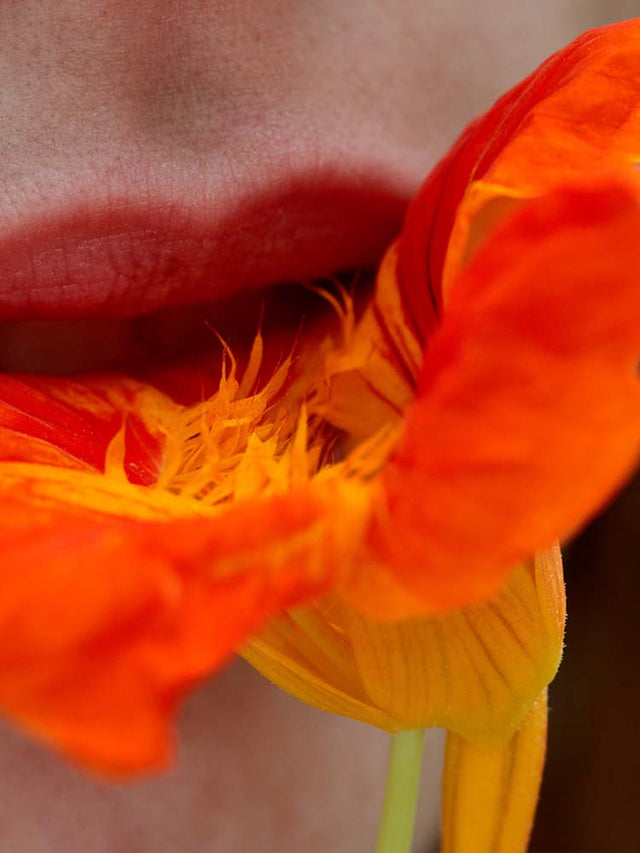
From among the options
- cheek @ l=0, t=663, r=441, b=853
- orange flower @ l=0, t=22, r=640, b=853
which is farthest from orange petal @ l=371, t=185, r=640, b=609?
cheek @ l=0, t=663, r=441, b=853

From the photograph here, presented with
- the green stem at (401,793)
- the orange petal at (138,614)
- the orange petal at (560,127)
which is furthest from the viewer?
the green stem at (401,793)

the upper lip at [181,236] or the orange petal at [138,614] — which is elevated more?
the orange petal at [138,614]

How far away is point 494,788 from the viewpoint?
46cm

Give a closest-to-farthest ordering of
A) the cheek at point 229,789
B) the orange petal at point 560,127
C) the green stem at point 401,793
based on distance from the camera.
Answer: the orange petal at point 560,127 → the green stem at point 401,793 → the cheek at point 229,789

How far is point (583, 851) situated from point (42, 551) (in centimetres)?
77

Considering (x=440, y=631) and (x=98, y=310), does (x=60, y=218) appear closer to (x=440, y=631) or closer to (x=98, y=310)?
(x=98, y=310)

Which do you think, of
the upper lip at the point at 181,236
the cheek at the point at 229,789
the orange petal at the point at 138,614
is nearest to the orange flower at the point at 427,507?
the orange petal at the point at 138,614

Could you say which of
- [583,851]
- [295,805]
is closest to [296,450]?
[295,805]

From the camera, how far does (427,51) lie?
23.0 inches

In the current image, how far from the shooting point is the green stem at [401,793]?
0.44 meters

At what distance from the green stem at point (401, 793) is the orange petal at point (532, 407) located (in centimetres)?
21

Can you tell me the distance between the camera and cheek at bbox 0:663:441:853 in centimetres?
61

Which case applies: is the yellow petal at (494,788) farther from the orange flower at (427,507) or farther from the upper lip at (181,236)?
the upper lip at (181,236)

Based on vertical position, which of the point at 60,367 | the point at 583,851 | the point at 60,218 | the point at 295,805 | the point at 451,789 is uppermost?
the point at 60,218
